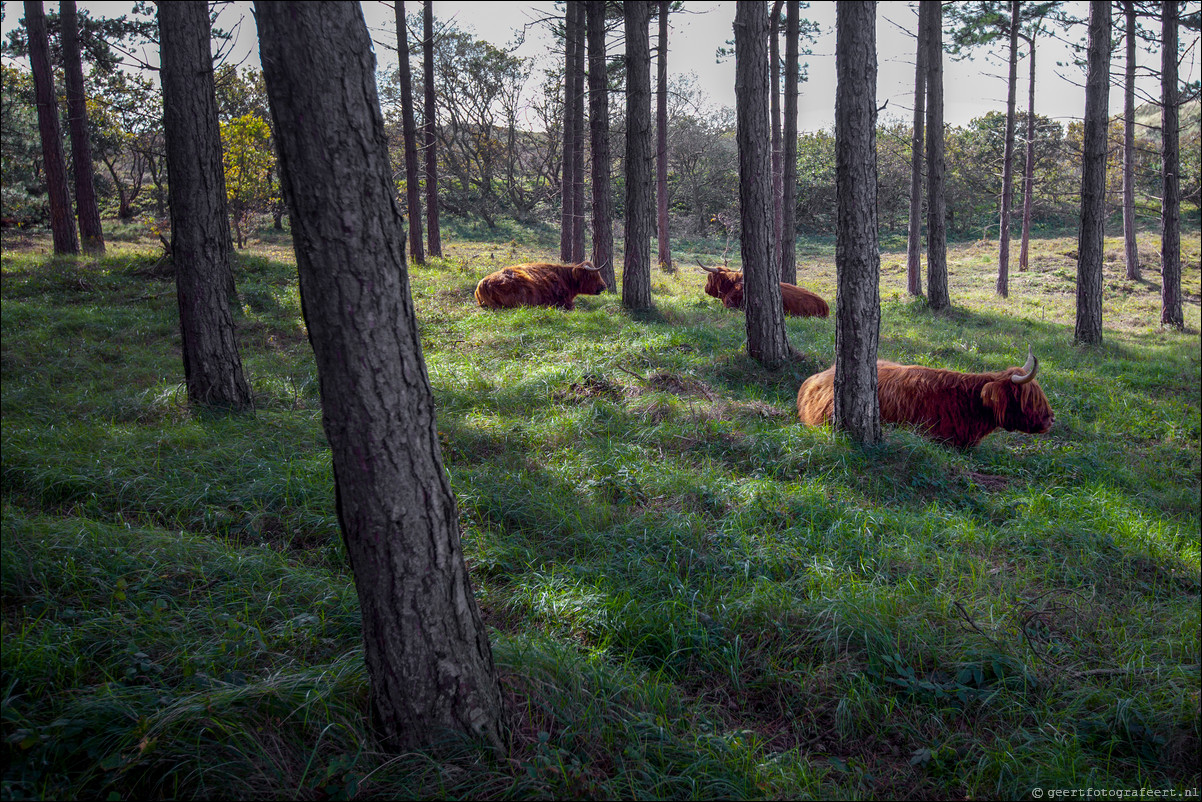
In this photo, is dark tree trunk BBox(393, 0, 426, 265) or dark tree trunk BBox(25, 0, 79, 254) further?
dark tree trunk BBox(393, 0, 426, 265)

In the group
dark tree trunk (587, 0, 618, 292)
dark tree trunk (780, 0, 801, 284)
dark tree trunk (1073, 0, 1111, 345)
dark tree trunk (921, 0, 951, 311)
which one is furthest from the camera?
dark tree trunk (780, 0, 801, 284)

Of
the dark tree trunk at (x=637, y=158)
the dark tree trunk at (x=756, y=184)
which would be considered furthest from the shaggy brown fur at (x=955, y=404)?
the dark tree trunk at (x=637, y=158)

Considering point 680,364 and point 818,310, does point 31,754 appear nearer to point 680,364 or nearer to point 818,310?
point 680,364

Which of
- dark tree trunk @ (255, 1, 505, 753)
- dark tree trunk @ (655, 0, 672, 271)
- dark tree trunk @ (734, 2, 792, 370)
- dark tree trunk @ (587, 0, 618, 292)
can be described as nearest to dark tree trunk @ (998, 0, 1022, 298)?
dark tree trunk @ (655, 0, 672, 271)

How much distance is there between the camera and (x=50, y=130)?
14352mm

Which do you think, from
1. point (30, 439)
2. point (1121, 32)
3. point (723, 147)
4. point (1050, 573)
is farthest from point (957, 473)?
point (723, 147)

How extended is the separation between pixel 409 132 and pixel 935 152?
1177 centimetres

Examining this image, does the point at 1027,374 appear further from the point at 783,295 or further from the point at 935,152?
the point at 935,152

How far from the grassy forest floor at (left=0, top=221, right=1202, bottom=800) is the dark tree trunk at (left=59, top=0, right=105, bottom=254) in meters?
9.43

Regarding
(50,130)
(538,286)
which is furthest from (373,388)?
(50,130)

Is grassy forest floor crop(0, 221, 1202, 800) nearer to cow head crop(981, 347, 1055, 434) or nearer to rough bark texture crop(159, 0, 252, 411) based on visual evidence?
cow head crop(981, 347, 1055, 434)

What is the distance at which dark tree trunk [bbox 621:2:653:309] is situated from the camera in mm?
11031

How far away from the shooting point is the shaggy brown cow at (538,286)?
12.5 meters

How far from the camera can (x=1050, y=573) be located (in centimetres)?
414
